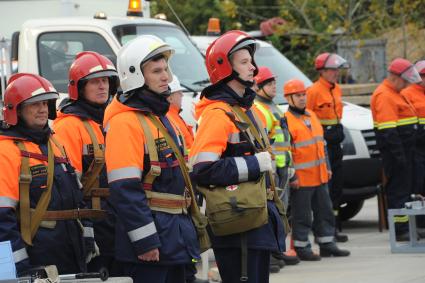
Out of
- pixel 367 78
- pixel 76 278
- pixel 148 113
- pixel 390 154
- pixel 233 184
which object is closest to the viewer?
pixel 76 278

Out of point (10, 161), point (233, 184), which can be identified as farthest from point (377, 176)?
point (10, 161)

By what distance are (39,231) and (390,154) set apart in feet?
24.3

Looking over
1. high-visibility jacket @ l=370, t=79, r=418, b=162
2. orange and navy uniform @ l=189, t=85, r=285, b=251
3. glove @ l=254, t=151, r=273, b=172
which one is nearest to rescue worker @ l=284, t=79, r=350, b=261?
high-visibility jacket @ l=370, t=79, r=418, b=162

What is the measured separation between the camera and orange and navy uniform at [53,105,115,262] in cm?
704

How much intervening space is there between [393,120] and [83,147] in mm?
6491

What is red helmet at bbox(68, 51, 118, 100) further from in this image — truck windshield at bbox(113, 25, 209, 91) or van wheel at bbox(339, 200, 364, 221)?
van wheel at bbox(339, 200, 364, 221)

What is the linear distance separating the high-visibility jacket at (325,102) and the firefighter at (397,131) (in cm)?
43

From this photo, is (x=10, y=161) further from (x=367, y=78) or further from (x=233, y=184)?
(x=367, y=78)

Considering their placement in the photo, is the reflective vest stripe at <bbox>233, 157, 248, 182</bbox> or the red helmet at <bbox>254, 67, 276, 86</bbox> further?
the red helmet at <bbox>254, 67, 276, 86</bbox>

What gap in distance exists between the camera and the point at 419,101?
1340 cm

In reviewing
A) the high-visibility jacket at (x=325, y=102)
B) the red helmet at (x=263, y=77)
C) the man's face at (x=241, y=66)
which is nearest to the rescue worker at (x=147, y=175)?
the man's face at (x=241, y=66)

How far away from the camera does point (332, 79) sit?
13328mm

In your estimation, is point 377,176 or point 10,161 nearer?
point 10,161

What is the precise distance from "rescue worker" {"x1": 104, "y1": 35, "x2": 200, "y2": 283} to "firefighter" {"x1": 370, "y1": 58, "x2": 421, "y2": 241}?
22.5 feet
